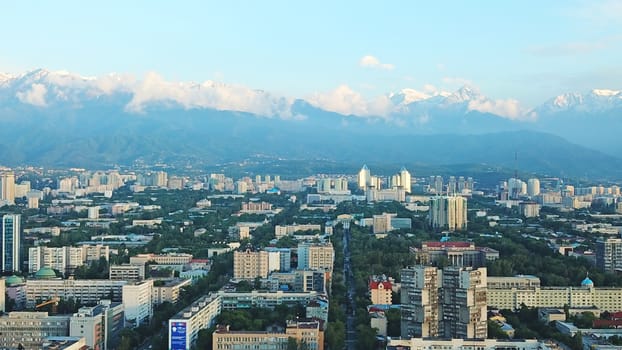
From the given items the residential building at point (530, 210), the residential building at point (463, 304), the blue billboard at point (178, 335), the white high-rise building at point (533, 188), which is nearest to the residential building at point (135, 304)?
the blue billboard at point (178, 335)

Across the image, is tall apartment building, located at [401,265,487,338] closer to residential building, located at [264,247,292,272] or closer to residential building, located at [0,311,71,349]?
residential building, located at [0,311,71,349]

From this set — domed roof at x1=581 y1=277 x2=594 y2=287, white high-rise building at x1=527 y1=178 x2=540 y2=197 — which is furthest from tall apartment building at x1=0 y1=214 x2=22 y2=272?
white high-rise building at x1=527 y1=178 x2=540 y2=197

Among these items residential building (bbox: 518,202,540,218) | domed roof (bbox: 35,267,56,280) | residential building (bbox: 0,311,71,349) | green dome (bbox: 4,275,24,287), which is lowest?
residential building (bbox: 0,311,71,349)

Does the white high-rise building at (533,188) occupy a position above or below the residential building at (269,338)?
above

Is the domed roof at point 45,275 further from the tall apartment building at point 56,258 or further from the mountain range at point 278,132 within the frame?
the mountain range at point 278,132

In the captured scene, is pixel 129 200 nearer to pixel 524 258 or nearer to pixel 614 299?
pixel 524 258

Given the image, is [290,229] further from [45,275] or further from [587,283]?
[587,283]
